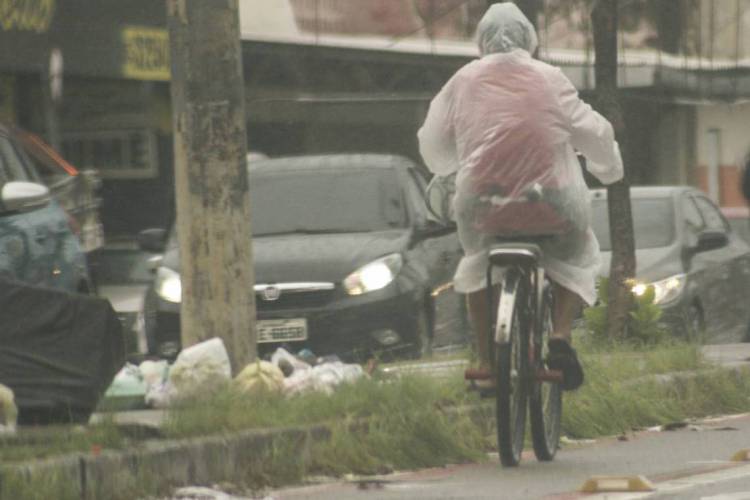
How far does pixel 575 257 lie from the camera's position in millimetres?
8523

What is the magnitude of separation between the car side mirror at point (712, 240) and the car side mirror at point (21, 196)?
7672mm

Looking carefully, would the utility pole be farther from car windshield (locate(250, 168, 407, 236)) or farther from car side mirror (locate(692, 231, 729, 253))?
car side mirror (locate(692, 231, 729, 253))

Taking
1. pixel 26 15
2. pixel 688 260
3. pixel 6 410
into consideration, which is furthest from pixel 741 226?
pixel 6 410

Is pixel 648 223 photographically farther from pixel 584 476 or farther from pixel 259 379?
pixel 584 476

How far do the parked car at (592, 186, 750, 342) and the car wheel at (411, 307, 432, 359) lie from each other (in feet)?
8.82

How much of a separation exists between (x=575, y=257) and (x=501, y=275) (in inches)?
14.5

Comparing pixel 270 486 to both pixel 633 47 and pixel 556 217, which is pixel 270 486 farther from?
pixel 633 47

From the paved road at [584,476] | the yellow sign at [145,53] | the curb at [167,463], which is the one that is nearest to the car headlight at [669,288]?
the paved road at [584,476]

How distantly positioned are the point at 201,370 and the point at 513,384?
1.35 m

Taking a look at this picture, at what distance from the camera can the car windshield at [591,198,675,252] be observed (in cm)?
1697

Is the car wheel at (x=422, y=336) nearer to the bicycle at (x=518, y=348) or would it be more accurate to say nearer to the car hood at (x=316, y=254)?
the car hood at (x=316, y=254)

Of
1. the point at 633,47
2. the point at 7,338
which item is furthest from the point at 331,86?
the point at 7,338

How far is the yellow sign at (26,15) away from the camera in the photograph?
68.3 ft

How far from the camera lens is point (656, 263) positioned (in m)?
16.4
